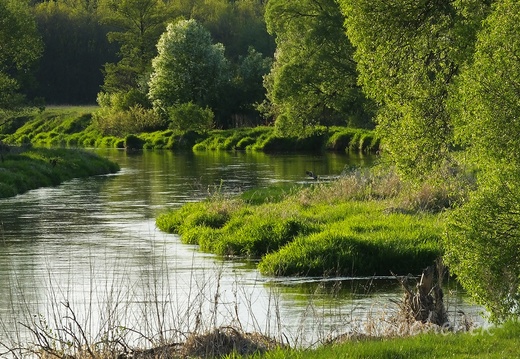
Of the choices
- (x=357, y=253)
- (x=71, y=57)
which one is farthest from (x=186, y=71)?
(x=357, y=253)

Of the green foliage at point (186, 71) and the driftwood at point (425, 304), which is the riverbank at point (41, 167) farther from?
the driftwood at point (425, 304)

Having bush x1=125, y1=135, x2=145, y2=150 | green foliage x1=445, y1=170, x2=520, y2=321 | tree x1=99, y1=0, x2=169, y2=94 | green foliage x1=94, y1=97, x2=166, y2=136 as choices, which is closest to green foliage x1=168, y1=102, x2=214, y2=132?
bush x1=125, y1=135, x2=145, y2=150

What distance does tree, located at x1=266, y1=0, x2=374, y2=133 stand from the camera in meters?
56.1

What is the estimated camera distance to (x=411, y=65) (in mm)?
22891

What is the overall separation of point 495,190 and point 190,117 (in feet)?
223

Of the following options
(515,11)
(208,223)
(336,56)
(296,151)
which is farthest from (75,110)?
(515,11)

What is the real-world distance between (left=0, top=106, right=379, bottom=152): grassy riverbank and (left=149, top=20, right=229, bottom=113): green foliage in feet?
13.1

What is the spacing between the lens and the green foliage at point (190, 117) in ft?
269

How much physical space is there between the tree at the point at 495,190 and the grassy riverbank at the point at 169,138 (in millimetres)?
49796

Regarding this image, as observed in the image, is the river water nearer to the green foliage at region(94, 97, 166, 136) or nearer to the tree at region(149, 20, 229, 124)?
the tree at region(149, 20, 229, 124)

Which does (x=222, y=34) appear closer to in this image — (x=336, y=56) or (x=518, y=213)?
(x=336, y=56)

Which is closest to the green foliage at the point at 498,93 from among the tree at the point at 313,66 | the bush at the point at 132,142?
the tree at the point at 313,66

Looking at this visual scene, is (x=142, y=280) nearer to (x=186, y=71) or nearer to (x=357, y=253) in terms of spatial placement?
(x=357, y=253)

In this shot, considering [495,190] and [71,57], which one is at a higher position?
[71,57]
